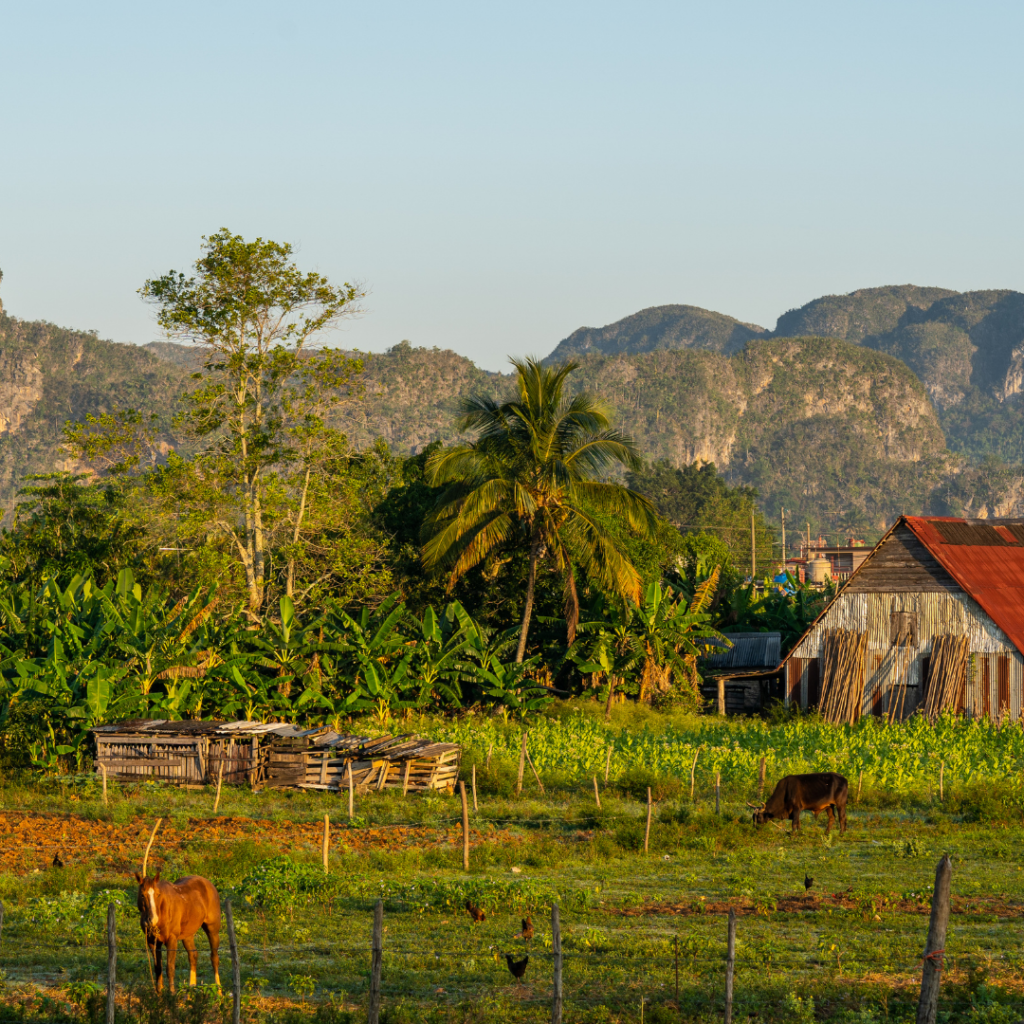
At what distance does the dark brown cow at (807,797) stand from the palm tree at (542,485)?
489 inches

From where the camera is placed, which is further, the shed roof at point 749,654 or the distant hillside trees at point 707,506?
the distant hillside trees at point 707,506

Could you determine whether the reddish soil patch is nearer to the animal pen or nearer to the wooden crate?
the wooden crate

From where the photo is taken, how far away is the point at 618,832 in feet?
63.1

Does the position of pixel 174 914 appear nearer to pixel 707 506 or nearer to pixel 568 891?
pixel 568 891

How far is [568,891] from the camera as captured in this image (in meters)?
15.6

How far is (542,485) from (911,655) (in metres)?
11.0

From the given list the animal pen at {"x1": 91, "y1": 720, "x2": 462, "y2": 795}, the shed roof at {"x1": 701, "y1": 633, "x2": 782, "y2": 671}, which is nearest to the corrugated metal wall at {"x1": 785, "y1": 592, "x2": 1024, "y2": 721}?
the shed roof at {"x1": 701, "y1": 633, "x2": 782, "y2": 671}

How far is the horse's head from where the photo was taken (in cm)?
1020

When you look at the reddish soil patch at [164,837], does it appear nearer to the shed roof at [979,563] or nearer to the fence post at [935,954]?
the fence post at [935,954]

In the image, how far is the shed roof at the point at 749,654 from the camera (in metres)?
38.9

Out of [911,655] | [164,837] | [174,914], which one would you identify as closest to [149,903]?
[174,914]

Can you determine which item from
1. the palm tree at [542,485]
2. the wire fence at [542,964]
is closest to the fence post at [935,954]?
the wire fence at [542,964]

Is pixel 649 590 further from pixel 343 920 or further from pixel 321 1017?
pixel 321 1017

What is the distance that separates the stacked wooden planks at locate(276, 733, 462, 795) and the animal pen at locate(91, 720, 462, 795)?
20 mm
